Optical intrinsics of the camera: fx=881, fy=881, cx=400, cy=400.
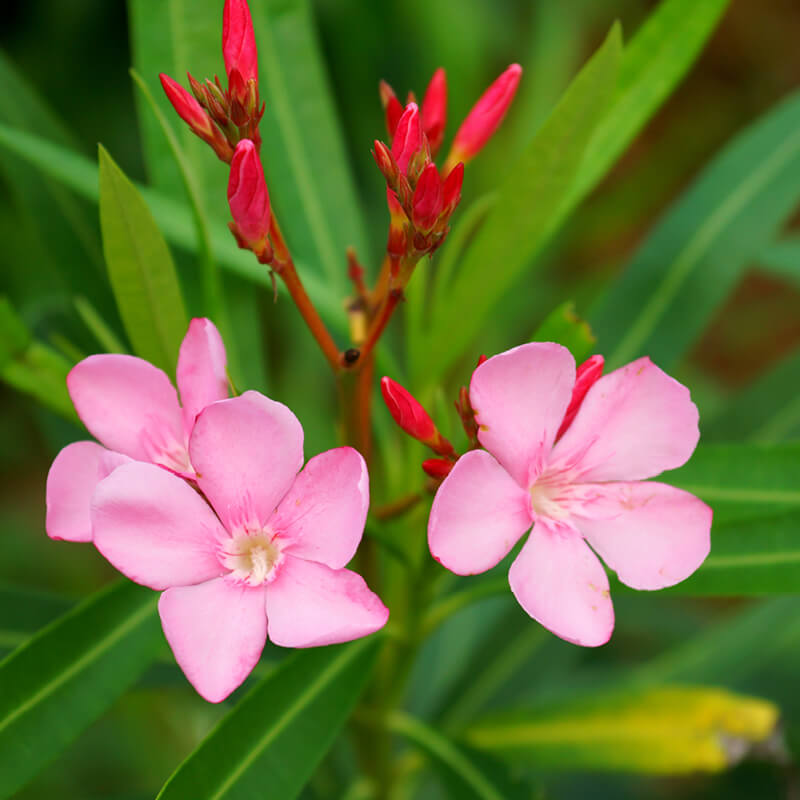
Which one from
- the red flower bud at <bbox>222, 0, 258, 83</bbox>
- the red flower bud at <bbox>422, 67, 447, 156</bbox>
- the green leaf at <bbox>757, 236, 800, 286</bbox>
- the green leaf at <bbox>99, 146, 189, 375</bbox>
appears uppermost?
the red flower bud at <bbox>222, 0, 258, 83</bbox>

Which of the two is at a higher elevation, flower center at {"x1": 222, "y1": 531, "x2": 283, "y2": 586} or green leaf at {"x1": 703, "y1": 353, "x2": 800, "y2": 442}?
flower center at {"x1": 222, "y1": 531, "x2": 283, "y2": 586}

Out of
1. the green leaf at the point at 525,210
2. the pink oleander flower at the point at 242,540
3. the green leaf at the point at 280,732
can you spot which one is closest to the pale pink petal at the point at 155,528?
the pink oleander flower at the point at 242,540

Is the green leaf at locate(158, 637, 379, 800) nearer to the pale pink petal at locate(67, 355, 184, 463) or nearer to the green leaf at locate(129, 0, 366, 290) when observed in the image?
the pale pink petal at locate(67, 355, 184, 463)

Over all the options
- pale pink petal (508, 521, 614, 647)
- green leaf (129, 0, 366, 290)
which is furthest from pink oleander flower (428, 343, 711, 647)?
green leaf (129, 0, 366, 290)

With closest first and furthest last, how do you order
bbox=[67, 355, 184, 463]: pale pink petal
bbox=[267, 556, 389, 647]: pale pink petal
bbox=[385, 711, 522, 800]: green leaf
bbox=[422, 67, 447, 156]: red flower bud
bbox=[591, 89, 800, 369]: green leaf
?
bbox=[267, 556, 389, 647]: pale pink petal, bbox=[67, 355, 184, 463]: pale pink petal, bbox=[422, 67, 447, 156]: red flower bud, bbox=[385, 711, 522, 800]: green leaf, bbox=[591, 89, 800, 369]: green leaf

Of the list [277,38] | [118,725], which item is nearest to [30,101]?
[277,38]

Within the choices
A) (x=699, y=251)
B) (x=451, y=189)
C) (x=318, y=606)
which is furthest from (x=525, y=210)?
(x=318, y=606)

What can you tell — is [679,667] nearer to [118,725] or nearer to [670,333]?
[670,333]
